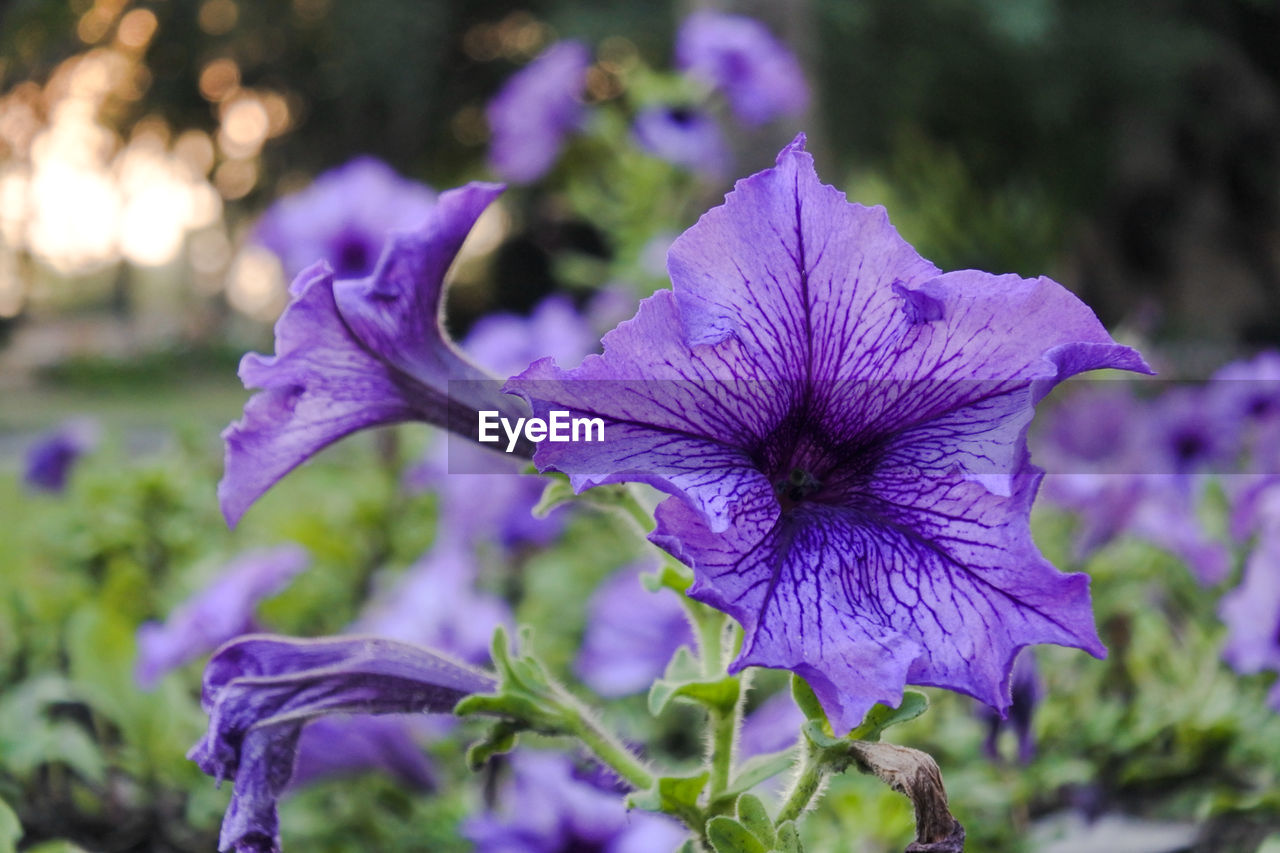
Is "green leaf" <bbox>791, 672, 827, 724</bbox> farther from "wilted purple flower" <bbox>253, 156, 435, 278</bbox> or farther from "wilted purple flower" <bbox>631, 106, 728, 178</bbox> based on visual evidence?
"wilted purple flower" <bbox>631, 106, 728, 178</bbox>

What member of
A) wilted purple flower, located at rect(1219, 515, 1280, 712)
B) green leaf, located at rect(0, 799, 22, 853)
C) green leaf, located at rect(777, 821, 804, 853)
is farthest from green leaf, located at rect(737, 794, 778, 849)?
wilted purple flower, located at rect(1219, 515, 1280, 712)

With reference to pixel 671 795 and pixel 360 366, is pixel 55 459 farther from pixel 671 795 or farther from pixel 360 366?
pixel 671 795

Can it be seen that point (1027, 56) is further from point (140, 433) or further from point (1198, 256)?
point (140, 433)

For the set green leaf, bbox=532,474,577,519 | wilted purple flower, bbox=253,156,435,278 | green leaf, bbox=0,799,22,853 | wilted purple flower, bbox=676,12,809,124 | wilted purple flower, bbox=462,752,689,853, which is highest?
wilted purple flower, bbox=676,12,809,124

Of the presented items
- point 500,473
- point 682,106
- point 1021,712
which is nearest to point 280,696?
point 1021,712

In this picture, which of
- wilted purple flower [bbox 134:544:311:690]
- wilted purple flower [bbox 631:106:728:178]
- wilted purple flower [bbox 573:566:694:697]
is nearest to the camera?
wilted purple flower [bbox 134:544:311:690]

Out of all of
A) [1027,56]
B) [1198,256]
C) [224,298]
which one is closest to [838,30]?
[1027,56]

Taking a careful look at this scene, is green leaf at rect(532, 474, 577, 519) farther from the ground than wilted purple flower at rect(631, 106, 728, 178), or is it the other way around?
wilted purple flower at rect(631, 106, 728, 178)
